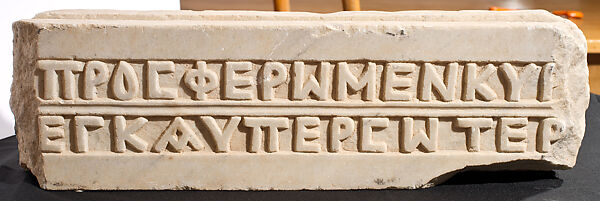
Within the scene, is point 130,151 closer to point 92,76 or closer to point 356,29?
point 92,76

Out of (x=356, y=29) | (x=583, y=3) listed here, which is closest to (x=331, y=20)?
(x=356, y=29)

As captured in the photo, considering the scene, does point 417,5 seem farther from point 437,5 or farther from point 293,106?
point 293,106

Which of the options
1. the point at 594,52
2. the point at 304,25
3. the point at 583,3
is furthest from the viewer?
the point at 583,3

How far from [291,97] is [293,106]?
2 cm

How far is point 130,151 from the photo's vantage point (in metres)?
1.87

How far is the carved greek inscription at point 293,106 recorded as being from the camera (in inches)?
71.4

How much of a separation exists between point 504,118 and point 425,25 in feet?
1.12

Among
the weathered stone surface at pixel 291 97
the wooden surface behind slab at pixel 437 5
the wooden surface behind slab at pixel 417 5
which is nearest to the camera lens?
the weathered stone surface at pixel 291 97

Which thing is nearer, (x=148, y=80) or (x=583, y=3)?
(x=148, y=80)

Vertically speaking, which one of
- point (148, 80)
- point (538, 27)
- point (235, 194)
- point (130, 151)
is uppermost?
point (538, 27)

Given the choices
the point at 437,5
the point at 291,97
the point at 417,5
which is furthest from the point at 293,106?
the point at 437,5

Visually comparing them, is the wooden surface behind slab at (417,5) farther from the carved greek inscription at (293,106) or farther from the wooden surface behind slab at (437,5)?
the carved greek inscription at (293,106)

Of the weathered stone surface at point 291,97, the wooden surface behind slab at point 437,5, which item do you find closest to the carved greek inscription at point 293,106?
the weathered stone surface at point 291,97

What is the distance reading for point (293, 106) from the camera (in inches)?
72.4
